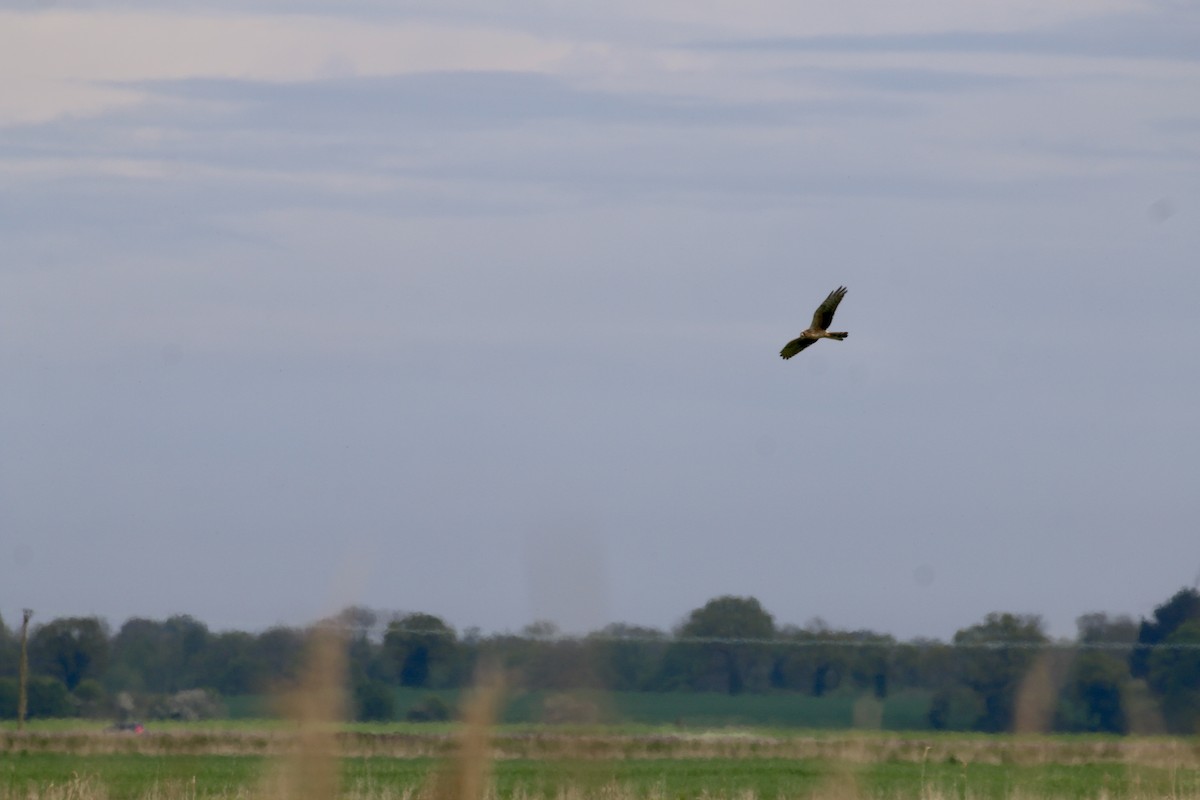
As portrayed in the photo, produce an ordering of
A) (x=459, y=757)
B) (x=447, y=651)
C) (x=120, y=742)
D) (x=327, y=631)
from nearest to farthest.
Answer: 1. (x=327, y=631)
2. (x=459, y=757)
3. (x=447, y=651)
4. (x=120, y=742)

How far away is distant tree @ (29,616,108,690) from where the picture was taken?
1154 inches

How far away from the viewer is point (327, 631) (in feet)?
17.2

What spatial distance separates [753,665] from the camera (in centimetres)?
2814

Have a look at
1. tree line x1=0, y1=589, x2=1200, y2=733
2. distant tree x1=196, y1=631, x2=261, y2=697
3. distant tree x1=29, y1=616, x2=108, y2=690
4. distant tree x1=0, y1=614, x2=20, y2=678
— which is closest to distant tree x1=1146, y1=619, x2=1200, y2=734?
tree line x1=0, y1=589, x2=1200, y2=733

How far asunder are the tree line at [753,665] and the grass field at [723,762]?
0.74 meters

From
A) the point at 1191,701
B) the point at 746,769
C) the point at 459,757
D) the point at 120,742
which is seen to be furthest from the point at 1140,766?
the point at 459,757

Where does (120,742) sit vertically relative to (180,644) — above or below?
below

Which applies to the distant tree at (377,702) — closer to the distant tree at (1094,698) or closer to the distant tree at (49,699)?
the distant tree at (1094,698)

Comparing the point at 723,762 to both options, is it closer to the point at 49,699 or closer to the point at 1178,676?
the point at 1178,676

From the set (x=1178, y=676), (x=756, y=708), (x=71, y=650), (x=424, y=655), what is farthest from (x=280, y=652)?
(x=71, y=650)

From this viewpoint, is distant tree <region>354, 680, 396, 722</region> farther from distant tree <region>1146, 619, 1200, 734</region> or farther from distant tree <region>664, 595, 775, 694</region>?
distant tree <region>1146, 619, 1200, 734</region>

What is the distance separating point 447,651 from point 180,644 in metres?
5.22

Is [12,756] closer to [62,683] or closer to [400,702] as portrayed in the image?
[62,683]

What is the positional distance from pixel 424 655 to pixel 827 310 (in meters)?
11.4
